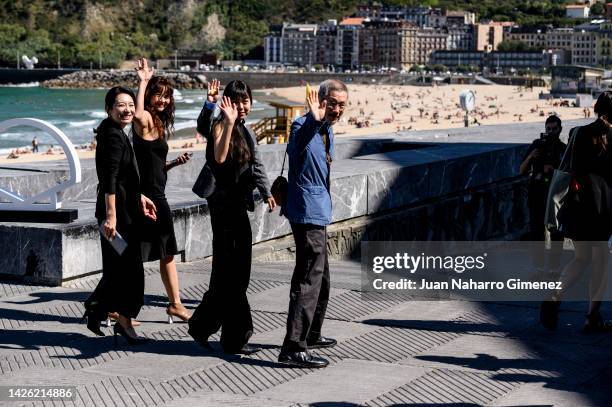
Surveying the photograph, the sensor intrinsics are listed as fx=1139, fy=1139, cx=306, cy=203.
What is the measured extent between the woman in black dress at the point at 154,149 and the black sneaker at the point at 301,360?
1038 mm

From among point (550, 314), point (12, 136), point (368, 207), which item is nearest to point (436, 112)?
point (12, 136)

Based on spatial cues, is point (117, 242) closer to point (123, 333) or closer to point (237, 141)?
point (123, 333)

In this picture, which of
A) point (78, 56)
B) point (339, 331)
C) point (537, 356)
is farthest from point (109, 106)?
point (78, 56)

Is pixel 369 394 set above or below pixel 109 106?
below

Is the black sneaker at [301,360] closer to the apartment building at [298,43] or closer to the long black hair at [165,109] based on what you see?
the long black hair at [165,109]

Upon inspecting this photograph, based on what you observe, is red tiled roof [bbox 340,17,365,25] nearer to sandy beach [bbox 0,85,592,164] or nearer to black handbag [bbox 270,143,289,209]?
sandy beach [bbox 0,85,592,164]

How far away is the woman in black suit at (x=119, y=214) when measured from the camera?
560cm

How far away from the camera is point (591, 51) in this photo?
17000 cm

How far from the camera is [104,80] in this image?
5679 inches

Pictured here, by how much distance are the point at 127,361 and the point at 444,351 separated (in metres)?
1.58

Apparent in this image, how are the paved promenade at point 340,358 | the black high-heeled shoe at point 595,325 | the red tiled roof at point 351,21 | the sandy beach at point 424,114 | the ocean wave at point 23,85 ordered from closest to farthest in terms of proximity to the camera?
1. the paved promenade at point 340,358
2. the black high-heeled shoe at point 595,325
3. the sandy beach at point 424,114
4. the ocean wave at point 23,85
5. the red tiled roof at point 351,21

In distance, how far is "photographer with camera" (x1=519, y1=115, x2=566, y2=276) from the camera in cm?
726

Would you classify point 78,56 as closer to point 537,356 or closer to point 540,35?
point 540,35

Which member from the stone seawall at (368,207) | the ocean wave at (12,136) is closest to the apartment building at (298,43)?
the ocean wave at (12,136)
